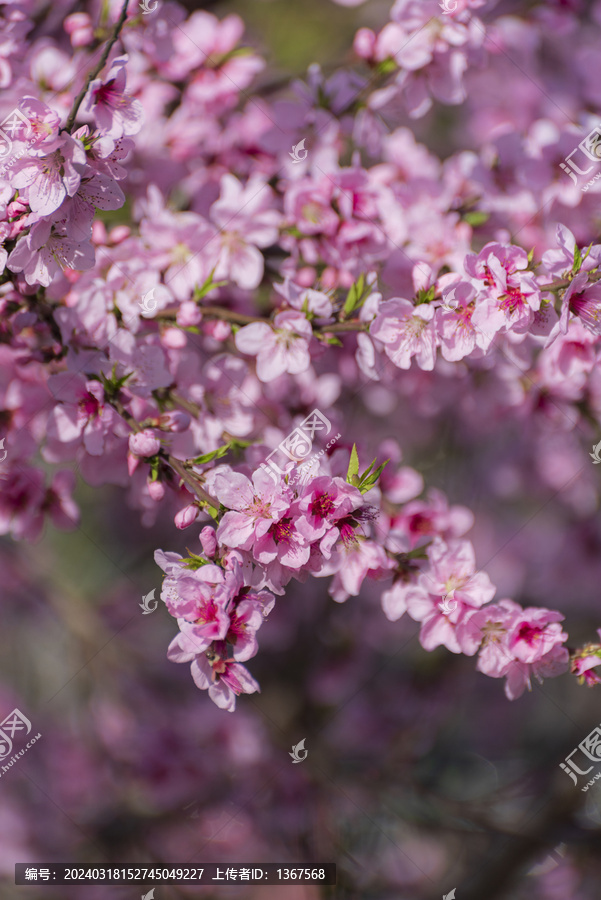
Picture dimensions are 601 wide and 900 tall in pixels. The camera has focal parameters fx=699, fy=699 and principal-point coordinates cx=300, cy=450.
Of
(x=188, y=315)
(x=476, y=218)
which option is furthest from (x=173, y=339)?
(x=476, y=218)

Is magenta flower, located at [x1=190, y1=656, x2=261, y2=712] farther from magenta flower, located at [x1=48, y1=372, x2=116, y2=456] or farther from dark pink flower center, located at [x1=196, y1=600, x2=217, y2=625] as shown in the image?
magenta flower, located at [x1=48, y1=372, x2=116, y2=456]

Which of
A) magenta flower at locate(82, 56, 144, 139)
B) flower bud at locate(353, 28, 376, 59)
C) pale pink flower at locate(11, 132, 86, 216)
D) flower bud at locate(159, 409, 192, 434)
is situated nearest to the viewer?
pale pink flower at locate(11, 132, 86, 216)

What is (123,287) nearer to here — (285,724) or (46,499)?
(46,499)

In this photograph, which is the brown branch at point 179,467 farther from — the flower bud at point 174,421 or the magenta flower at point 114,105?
the magenta flower at point 114,105

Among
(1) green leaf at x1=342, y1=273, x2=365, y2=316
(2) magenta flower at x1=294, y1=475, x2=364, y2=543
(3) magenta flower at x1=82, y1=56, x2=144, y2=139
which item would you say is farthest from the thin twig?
(2) magenta flower at x1=294, y1=475, x2=364, y2=543

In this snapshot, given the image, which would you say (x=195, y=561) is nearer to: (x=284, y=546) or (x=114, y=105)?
(x=284, y=546)

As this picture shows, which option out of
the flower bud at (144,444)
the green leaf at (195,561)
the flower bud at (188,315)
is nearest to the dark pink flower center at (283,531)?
the green leaf at (195,561)

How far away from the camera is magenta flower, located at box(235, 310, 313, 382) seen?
120cm

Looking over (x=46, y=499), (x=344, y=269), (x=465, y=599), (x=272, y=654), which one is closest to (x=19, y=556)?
(x=272, y=654)

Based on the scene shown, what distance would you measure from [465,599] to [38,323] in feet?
2.76

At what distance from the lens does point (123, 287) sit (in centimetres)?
132

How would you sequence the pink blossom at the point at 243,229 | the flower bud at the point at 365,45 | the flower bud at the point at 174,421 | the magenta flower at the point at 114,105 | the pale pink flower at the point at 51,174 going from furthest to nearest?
the flower bud at the point at 365,45, the pink blossom at the point at 243,229, the flower bud at the point at 174,421, the magenta flower at the point at 114,105, the pale pink flower at the point at 51,174

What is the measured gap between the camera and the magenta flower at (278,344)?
1.20 m

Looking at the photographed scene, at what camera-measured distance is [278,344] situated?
1.23 meters
